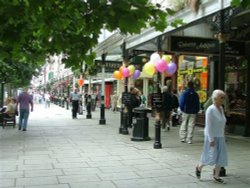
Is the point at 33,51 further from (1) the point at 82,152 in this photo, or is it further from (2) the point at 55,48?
(1) the point at 82,152

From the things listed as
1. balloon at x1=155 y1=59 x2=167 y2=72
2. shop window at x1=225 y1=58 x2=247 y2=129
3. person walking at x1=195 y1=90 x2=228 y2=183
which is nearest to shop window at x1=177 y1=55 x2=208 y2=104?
shop window at x1=225 y1=58 x2=247 y2=129

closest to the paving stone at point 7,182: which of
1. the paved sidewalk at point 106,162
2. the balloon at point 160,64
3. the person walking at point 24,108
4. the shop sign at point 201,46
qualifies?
the paved sidewalk at point 106,162

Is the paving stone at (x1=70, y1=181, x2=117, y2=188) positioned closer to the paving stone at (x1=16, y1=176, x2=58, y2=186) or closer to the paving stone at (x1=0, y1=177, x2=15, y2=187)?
the paving stone at (x1=16, y1=176, x2=58, y2=186)

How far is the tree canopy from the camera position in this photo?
4.73m

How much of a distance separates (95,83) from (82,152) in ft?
113

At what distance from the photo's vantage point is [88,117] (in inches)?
947

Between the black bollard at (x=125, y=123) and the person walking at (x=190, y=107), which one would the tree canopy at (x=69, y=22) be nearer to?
the person walking at (x=190, y=107)

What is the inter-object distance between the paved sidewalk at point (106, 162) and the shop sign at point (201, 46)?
283 centimetres

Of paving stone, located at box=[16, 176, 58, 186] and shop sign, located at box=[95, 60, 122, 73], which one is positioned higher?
shop sign, located at box=[95, 60, 122, 73]

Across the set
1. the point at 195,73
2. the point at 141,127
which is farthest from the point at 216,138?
the point at 195,73

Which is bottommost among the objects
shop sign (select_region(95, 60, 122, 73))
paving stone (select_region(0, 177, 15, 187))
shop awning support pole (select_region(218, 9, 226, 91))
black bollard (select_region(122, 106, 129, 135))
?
paving stone (select_region(0, 177, 15, 187))

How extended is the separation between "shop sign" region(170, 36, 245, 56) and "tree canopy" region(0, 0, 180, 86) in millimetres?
6889

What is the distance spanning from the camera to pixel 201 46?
1348 cm

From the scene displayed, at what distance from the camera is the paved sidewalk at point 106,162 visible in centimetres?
777
